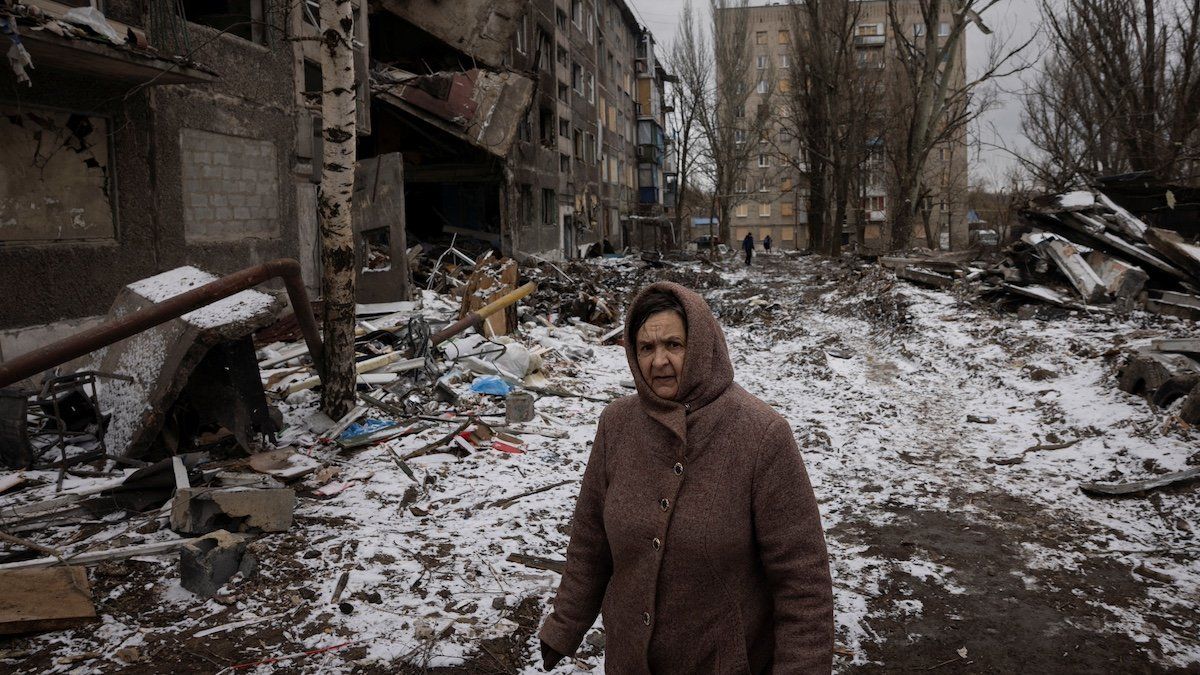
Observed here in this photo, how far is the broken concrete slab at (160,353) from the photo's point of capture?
544 cm

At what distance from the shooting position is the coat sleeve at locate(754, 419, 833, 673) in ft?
6.19

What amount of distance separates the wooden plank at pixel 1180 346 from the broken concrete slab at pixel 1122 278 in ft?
12.1

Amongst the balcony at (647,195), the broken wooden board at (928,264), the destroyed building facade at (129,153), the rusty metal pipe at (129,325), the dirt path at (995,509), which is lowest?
the dirt path at (995,509)

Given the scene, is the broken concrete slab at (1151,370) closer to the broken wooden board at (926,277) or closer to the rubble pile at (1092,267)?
the rubble pile at (1092,267)

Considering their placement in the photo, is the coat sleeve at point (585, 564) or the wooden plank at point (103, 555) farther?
the wooden plank at point (103, 555)

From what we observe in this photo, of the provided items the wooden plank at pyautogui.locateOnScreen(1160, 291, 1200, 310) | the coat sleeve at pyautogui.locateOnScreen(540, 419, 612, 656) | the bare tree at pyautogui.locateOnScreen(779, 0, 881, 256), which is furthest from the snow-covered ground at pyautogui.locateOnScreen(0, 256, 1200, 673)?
the bare tree at pyautogui.locateOnScreen(779, 0, 881, 256)

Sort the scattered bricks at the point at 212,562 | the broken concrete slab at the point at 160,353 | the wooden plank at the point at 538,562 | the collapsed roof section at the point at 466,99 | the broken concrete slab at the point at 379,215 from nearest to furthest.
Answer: the scattered bricks at the point at 212,562 → the wooden plank at the point at 538,562 → the broken concrete slab at the point at 160,353 → the broken concrete slab at the point at 379,215 → the collapsed roof section at the point at 466,99

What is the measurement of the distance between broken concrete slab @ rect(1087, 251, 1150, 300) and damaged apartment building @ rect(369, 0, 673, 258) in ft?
48.6

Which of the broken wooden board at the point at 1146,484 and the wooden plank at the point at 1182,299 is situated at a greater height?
the wooden plank at the point at 1182,299

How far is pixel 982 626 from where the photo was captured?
12.9ft

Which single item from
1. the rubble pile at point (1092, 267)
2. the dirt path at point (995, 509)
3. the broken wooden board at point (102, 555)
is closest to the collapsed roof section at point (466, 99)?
the dirt path at point (995, 509)

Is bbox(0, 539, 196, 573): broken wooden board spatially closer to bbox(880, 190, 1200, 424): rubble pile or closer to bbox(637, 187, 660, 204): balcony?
bbox(880, 190, 1200, 424): rubble pile

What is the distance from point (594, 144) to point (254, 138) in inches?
1238

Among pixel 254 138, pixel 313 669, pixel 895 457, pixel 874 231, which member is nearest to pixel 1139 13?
pixel 895 457
